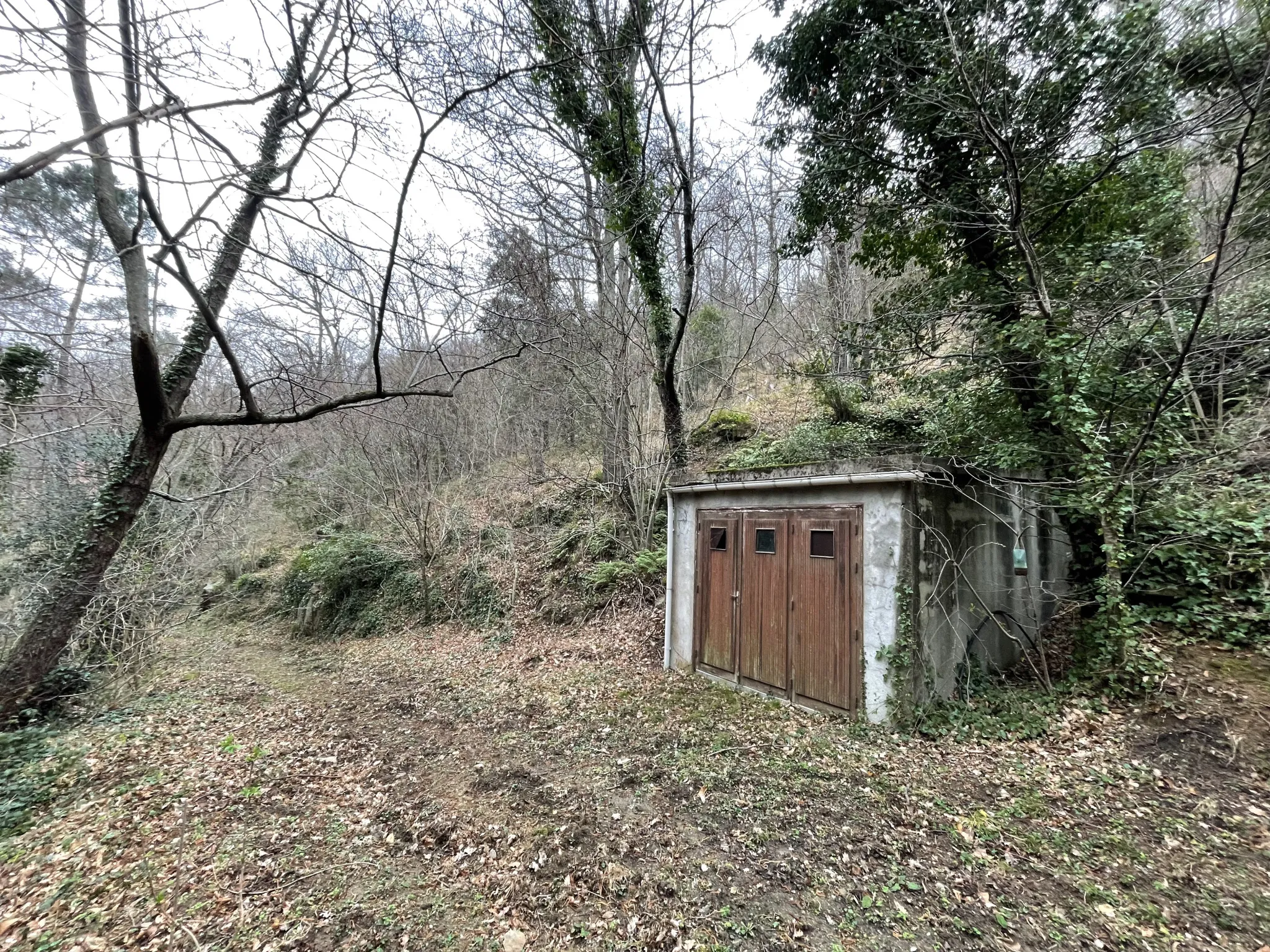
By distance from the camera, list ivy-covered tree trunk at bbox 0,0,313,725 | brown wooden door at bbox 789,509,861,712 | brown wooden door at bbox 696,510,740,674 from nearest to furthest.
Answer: ivy-covered tree trunk at bbox 0,0,313,725 < brown wooden door at bbox 789,509,861,712 < brown wooden door at bbox 696,510,740,674

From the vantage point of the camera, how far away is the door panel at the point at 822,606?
4781mm

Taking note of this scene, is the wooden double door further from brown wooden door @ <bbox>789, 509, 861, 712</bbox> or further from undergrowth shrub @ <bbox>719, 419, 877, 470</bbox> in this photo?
undergrowth shrub @ <bbox>719, 419, 877, 470</bbox>

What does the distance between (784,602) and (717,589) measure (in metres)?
0.98

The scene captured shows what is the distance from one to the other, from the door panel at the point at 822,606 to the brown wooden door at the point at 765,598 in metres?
0.12

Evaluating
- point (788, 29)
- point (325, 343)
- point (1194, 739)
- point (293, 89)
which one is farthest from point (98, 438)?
point (1194, 739)

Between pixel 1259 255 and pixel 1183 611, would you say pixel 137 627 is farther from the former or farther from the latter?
pixel 1259 255

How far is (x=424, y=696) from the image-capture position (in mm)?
6414

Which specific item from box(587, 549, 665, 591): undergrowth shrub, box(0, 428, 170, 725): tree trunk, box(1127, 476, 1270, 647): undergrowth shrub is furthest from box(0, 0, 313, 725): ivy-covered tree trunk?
box(1127, 476, 1270, 647): undergrowth shrub

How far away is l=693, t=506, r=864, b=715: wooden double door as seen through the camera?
4773mm

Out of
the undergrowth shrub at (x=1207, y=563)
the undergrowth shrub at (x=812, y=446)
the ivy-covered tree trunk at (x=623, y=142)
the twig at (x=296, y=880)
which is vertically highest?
the ivy-covered tree trunk at (x=623, y=142)

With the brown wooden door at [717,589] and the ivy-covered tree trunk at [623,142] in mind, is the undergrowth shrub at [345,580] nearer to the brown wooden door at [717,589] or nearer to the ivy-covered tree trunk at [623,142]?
the ivy-covered tree trunk at [623,142]

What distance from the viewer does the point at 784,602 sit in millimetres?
5297

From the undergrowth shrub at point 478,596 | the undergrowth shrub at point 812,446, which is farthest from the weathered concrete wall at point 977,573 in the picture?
the undergrowth shrub at point 478,596

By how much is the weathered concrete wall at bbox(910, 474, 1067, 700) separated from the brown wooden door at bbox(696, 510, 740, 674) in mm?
1955
